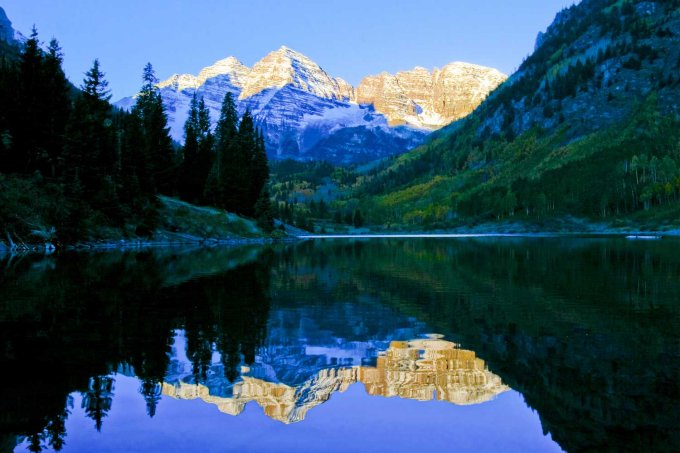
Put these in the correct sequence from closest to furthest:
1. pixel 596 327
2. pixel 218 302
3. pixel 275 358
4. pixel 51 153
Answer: pixel 275 358 < pixel 596 327 < pixel 218 302 < pixel 51 153

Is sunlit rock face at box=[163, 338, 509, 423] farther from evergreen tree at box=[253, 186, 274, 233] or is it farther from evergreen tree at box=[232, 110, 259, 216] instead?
evergreen tree at box=[253, 186, 274, 233]

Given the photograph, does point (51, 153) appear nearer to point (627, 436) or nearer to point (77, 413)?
point (77, 413)

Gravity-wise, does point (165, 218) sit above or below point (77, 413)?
above

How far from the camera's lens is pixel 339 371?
612 inches

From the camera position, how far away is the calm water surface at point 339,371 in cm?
1090

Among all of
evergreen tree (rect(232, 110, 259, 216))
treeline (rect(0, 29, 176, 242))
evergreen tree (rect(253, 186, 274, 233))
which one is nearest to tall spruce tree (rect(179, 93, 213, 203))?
evergreen tree (rect(232, 110, 259, 216))

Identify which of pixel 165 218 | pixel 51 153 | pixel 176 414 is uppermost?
pixel 51 153

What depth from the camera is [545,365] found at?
51.1 ft

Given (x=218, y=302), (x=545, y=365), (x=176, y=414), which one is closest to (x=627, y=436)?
(x=545, y=365)

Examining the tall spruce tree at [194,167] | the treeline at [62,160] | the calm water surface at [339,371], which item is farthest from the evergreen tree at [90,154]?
the calm water surface at [339,371]

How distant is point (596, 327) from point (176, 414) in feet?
50.0

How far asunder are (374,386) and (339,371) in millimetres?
1549

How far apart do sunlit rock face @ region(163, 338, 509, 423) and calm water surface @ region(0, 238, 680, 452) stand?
6 centimetres

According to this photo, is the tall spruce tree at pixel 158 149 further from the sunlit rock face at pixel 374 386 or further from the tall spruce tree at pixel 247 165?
the sunlit rock face at pixel 374 386
